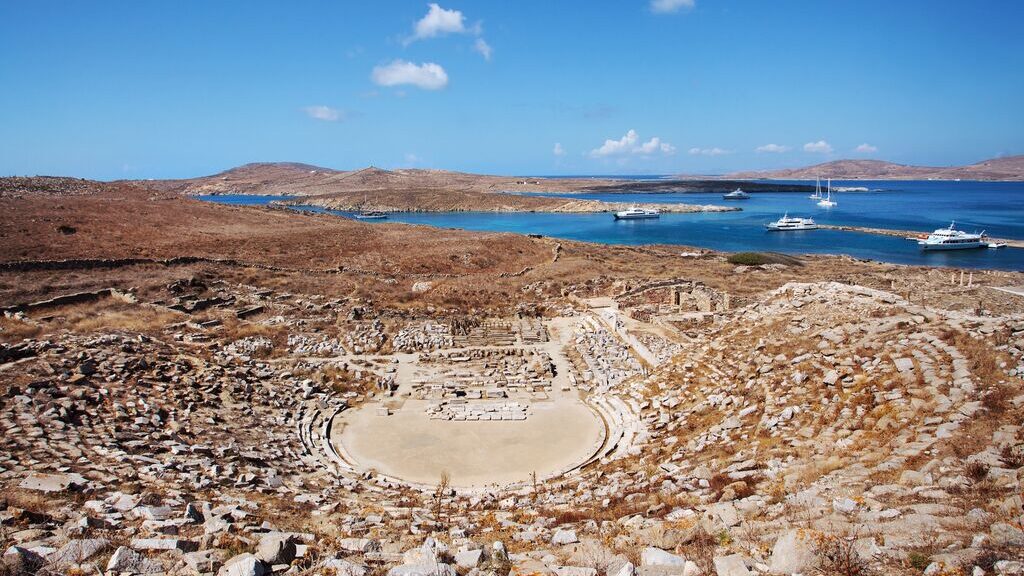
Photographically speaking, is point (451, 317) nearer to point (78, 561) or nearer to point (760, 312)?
point (760, 312)

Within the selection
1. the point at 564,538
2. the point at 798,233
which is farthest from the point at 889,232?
the point at 564,538

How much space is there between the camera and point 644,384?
14.6 m

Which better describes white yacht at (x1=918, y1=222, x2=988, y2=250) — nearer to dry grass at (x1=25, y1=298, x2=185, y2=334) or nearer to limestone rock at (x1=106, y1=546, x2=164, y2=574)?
dry grass at (x1=25, y1=298, x2=185, y2=334)

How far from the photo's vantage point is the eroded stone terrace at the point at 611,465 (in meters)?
5.43

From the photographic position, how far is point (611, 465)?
10672 millimetres

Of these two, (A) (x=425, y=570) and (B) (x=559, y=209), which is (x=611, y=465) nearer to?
(A) (x=425, y=570)

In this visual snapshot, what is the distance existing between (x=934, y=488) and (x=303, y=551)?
7.13 meters

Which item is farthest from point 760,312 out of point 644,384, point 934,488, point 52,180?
point 52,180

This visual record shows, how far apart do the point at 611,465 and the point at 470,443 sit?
13.0 ft

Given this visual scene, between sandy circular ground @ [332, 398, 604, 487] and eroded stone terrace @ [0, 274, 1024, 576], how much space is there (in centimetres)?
62

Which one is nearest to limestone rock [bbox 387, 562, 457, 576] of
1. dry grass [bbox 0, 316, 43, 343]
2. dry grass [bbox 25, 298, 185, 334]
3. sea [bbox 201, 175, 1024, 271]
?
dry grass [bbox 0, 316, 43, 343]

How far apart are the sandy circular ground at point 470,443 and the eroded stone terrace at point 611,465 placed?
0.62m

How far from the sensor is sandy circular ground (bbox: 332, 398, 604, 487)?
11797mm

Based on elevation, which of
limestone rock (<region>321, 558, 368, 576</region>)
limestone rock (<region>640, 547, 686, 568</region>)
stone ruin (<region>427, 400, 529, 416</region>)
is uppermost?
limestone rock (<region>640, 547, 686, 568</region>)
